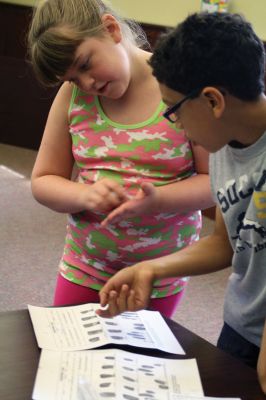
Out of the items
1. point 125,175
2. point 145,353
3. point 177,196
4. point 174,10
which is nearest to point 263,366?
point 145,353

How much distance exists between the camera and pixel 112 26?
1.42 metres

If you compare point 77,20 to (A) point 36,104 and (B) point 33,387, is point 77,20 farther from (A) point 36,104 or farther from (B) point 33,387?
(A) point 36,104

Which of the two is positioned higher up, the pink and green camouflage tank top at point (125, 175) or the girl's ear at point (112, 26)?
the girl's ear at point (112, 26)

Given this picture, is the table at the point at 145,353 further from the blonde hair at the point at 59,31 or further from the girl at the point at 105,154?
the blonde hair at the point at 59,31

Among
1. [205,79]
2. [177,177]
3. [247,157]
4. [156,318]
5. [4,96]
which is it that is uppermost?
[205,79]

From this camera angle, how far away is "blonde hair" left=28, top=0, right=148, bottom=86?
1.37 metres

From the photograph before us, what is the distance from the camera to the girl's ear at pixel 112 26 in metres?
1.41

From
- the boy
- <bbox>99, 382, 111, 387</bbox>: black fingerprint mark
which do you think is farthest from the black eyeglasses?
<bbox>99, 382, 111, 387</bbox>: black fingerprint mark

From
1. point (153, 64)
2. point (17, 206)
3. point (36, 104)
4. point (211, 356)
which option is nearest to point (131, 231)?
point (211, 356)

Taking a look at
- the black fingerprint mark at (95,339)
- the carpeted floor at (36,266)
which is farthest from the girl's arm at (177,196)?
the carpeted floor at (36,266)

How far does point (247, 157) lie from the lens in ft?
3.79

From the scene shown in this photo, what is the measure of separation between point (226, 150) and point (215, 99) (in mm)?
184

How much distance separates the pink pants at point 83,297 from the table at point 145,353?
238 millimetres

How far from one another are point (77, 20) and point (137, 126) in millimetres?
267
